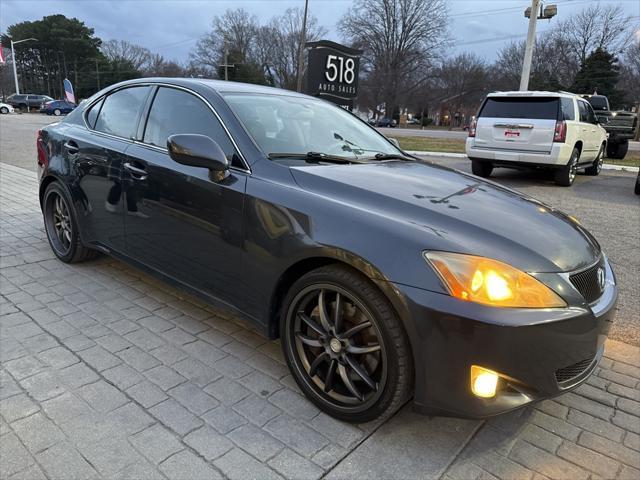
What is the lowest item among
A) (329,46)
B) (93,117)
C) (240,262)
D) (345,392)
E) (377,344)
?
(345,392)

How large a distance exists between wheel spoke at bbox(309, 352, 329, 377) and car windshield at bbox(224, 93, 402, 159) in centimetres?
114

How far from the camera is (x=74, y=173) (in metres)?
3.89

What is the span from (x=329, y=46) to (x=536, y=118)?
178 inches

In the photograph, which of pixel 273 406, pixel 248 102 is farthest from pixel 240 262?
pixel 248 102

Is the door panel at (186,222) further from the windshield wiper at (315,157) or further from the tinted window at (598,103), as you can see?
the tinted window at (598,103)

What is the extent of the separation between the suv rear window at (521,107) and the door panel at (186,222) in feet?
25.9

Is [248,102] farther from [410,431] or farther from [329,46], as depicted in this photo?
[329,46]

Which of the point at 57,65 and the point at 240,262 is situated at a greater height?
the point at 57,65

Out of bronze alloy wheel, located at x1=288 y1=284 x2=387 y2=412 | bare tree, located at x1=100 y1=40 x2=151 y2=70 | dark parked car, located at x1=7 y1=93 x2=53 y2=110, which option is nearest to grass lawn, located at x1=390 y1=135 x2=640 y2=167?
bronze alloy wheel, located at x1=288 y1=284 x2=387 y2=412

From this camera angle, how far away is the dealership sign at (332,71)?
33.1 feet

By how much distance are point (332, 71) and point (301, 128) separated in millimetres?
7860

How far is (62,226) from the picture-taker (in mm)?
4316

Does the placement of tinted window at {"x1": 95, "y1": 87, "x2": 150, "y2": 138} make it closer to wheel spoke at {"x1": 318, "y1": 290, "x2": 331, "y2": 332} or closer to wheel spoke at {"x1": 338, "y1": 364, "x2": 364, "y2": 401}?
wheel spoke at {"x1": 318, "y1": 290, "x2": 331, "y2": 332}

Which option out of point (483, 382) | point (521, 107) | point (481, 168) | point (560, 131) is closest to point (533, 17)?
point (481, 168)
